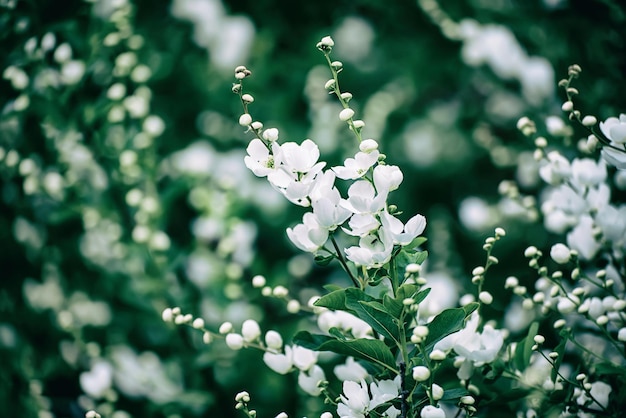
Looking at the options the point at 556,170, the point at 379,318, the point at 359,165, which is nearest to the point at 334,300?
the point at 379,318

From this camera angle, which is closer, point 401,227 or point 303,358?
point 401,227

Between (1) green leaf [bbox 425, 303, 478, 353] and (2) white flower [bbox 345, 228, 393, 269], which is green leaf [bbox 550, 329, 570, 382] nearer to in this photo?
(1) green leaf [bbox 425, 303, 478, 353]

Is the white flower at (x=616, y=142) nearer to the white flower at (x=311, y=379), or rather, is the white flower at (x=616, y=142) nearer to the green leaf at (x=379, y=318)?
the green leaf at (x=379, y=318)

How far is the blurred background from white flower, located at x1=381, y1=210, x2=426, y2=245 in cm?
55

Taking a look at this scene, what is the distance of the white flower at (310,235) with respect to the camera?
0.75 metres

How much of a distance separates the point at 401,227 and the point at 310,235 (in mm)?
110

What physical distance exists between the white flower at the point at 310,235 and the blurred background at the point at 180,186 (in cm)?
59

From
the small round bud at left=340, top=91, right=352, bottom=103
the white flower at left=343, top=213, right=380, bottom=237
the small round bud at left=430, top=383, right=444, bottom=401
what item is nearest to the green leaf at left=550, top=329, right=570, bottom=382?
the small round bud at left=430, top=383, right=444, bottom=401

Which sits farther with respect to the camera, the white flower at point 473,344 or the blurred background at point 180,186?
the blurred background at point 180,186

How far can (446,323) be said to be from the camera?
2.42 ft

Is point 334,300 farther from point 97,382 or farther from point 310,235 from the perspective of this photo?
point 97,382

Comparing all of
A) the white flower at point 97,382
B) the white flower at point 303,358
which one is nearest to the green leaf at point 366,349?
the white flower at point 303,358

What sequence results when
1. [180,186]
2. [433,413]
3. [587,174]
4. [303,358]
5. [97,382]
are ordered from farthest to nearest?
[180,186], [97,382], [587,174], [303,358], [433,413]

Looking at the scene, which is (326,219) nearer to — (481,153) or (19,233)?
(19,233)
